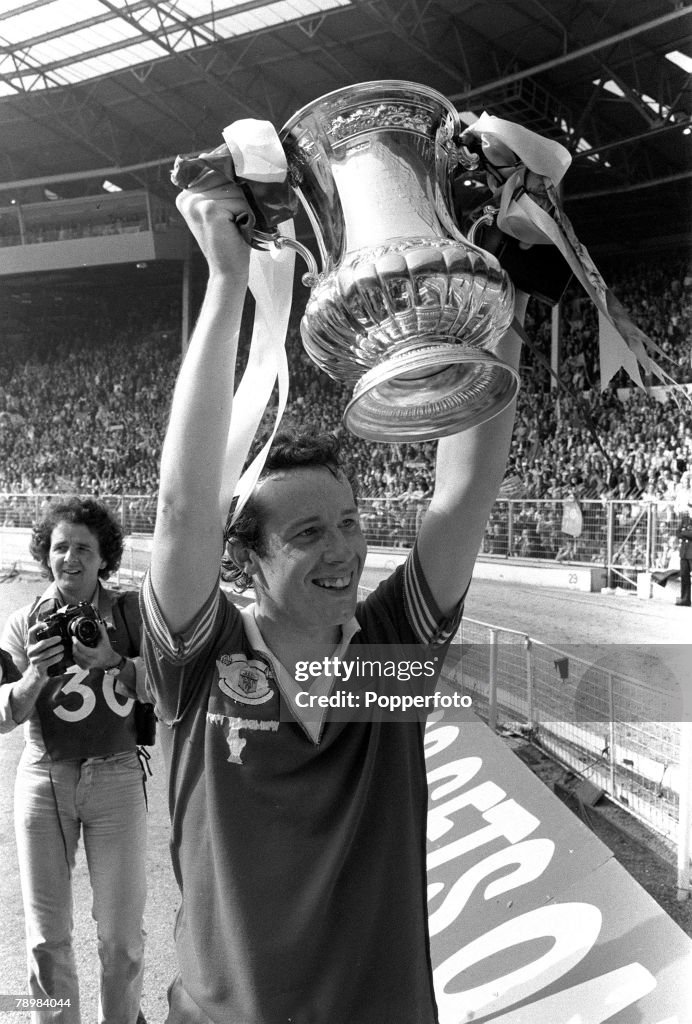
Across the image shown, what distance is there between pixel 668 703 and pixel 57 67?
1.35m

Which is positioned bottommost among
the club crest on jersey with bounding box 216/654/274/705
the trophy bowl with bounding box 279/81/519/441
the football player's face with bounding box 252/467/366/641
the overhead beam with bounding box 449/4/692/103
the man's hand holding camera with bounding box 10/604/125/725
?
the man's hand holding camera with bounding box 10/604/125/725

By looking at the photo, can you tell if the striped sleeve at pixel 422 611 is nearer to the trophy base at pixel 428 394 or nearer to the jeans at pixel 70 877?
the trophy base at pixel 428 394

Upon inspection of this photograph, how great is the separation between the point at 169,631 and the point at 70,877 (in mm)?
814

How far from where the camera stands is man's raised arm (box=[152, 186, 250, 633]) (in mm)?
518

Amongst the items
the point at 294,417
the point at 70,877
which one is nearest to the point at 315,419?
the point at 294,417

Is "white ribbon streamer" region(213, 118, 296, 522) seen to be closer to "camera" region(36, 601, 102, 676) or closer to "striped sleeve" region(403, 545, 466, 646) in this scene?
"striped sleeve" region(403, 545, 466, 646)

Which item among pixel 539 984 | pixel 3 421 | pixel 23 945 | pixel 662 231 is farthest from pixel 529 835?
pixel 3 421

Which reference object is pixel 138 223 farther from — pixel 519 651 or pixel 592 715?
pixel 592 715

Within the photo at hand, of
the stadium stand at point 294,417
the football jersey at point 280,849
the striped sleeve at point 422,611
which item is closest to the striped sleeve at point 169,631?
the football jersey at point 280,849

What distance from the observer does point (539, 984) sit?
4.03ft

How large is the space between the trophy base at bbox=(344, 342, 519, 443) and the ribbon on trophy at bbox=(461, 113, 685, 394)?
9 cm

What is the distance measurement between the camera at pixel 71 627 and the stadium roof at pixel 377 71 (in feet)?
2.05

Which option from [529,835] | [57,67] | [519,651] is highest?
[57,67]

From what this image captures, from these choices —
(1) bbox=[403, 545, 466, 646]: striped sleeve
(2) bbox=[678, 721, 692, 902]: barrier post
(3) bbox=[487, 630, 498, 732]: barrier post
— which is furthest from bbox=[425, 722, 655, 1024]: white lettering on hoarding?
(1) bbox=[403, 545, 466, 646]: striped sleeve
